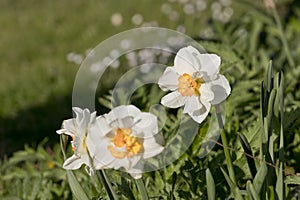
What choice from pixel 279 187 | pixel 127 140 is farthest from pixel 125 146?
pixel 279 187

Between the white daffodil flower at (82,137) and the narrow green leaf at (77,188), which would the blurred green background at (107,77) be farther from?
the white daffodil flower at (82,137)

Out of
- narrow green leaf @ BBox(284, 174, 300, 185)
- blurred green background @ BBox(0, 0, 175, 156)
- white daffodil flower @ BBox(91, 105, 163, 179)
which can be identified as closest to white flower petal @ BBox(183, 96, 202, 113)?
white daffodil flower @ BBox(91, 105, 163, 179)

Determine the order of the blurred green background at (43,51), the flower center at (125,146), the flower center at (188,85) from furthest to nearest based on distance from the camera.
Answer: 1. the blurred green background at (43,51)
2. the flower center at (188,85)
3. the flower center at (125,146)

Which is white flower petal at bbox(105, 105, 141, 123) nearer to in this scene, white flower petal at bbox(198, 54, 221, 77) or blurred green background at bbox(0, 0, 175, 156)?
white flower petal at bbox(198, 54, 221, 77)

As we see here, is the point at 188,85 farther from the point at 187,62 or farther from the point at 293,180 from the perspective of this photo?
the point at 293,180

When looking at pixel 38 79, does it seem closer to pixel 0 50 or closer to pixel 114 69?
pixel 114 69

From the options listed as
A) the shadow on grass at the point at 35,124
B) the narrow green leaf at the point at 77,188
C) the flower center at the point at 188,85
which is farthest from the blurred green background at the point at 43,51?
the flower center at the point at 188,85

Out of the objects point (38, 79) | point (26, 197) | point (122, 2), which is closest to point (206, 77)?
point (26, 197)
